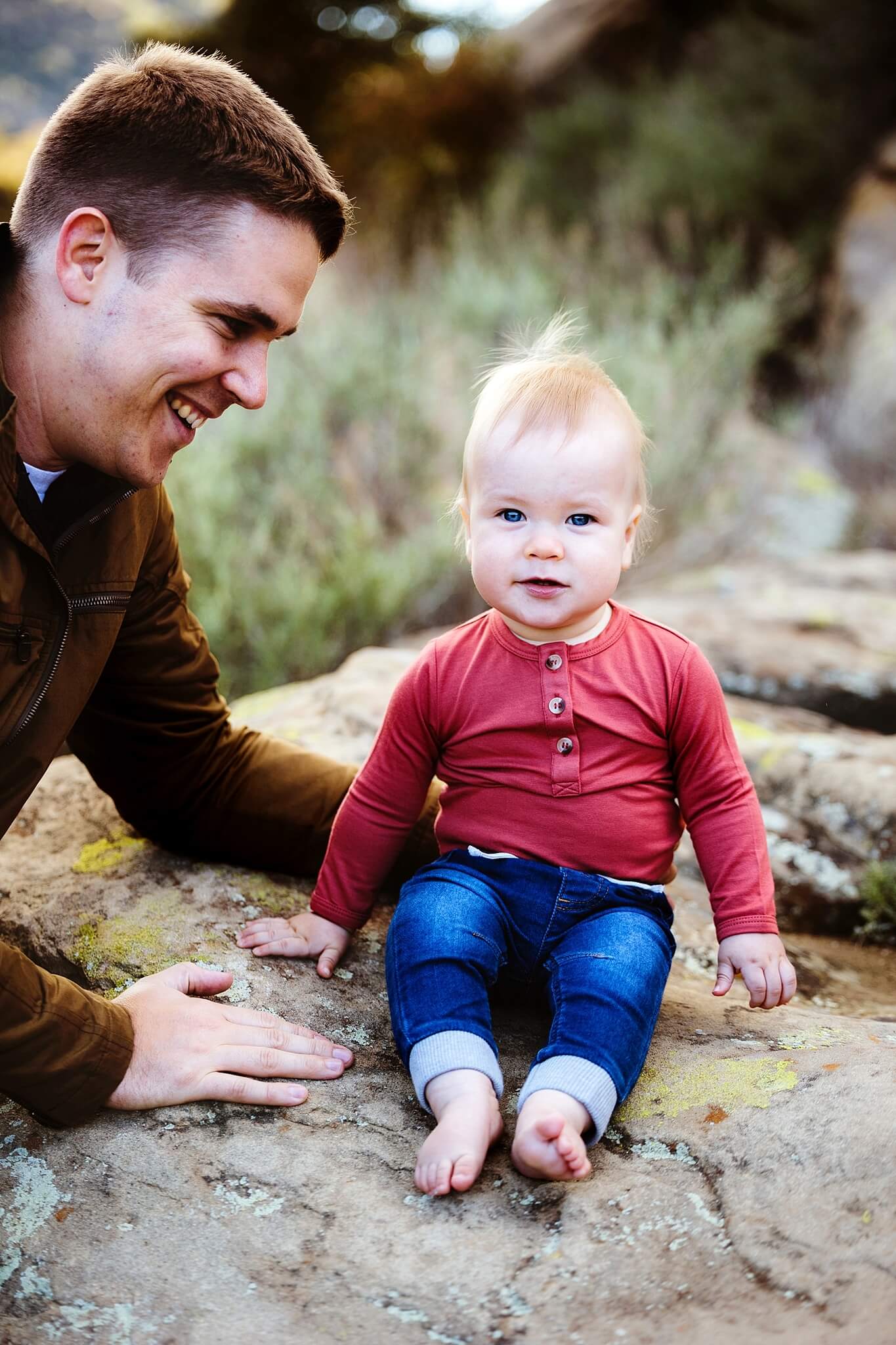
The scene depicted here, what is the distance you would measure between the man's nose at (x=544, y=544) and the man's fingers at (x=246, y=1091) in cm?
94

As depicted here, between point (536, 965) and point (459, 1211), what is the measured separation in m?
0.49

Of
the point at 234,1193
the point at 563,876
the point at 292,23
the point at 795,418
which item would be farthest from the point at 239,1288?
the point at 292,23

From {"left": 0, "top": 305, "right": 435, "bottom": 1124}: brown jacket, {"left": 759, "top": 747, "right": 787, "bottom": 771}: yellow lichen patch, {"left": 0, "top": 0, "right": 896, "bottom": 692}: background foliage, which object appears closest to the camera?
{"left": 0, "top": 305, "right": 435, "bottom": 1124}: brown jacket

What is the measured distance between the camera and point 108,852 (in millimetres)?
2238

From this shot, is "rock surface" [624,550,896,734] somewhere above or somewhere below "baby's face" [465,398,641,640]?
below

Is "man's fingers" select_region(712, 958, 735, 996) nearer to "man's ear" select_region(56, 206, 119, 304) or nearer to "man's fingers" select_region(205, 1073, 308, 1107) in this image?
"man's fingers" select_region(205, 1073, 308, 1107)

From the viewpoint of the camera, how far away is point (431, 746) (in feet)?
Result: 6.42

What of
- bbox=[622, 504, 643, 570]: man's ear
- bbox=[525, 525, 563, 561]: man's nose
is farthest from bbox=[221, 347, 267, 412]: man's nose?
bbox=[622, 504, 643, 570]: man's ear

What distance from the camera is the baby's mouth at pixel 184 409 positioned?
1718mm

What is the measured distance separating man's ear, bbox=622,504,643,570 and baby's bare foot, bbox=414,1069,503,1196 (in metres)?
0.91

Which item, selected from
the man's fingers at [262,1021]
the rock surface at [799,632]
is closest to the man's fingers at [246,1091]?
the man's fingers at [262,1021]

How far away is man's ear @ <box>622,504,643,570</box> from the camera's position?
1.89 m

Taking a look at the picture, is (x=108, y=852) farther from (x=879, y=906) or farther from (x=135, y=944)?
(x=879, y=906)

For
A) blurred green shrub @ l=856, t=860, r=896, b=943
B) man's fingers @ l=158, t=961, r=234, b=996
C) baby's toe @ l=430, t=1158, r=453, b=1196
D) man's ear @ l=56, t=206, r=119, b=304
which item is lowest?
blurred green shrub @ l=856, t=860, r=896, b=943
